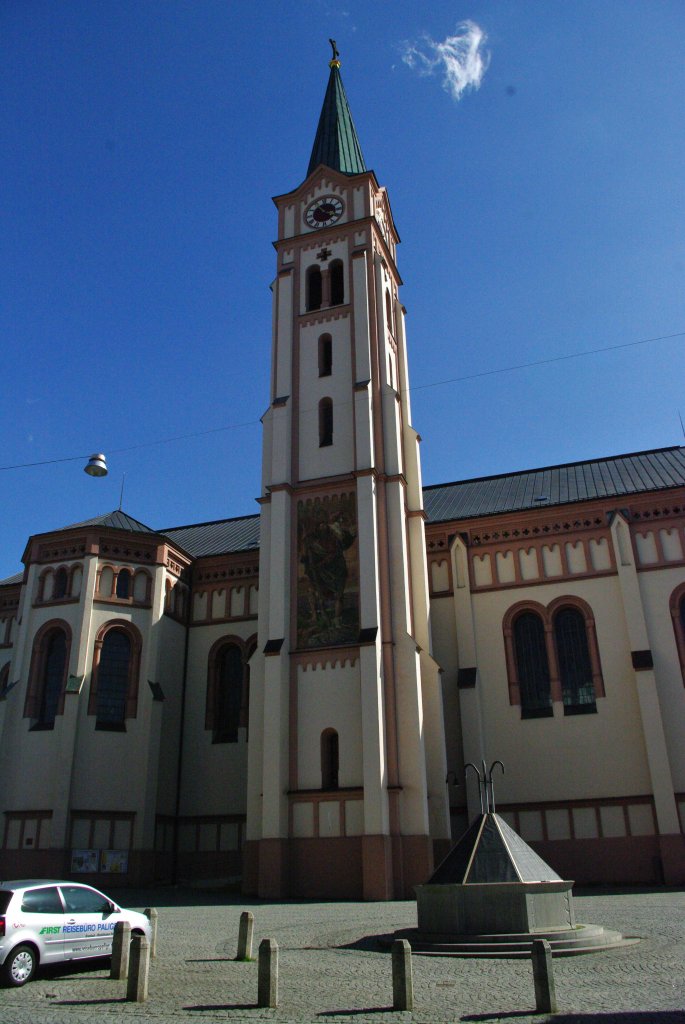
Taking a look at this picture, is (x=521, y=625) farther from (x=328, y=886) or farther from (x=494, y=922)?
(x=494, y=922)

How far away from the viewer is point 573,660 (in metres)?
30.0

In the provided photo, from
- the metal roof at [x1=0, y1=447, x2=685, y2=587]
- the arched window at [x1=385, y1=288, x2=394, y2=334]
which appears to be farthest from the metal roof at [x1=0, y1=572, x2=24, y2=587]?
the arched window at [x1=385, y1=288, x2=394, y2=334]

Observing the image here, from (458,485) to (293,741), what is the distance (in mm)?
17005

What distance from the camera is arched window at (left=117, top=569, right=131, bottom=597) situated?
32406mm

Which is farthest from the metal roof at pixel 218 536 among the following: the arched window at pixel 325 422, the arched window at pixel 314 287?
the arched window at pixel 314 287

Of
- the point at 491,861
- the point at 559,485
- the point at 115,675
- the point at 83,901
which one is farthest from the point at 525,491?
the point at 83,901

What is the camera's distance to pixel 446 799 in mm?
26906

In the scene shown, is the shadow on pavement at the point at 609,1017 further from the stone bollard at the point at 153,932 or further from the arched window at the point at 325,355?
the arched window at the point at 325,355

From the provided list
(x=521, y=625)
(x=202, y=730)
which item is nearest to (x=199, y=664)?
(x=202, y=730)

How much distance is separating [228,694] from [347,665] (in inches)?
317

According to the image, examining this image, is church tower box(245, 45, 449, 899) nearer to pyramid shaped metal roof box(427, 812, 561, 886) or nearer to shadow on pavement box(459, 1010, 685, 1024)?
pyramid shaped metal roof box(427, 812, 561, 886)

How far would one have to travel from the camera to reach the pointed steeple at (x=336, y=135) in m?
38.9

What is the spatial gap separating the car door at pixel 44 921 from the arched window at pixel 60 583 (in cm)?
2103

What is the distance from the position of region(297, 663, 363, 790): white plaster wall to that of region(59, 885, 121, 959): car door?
1365 cm
